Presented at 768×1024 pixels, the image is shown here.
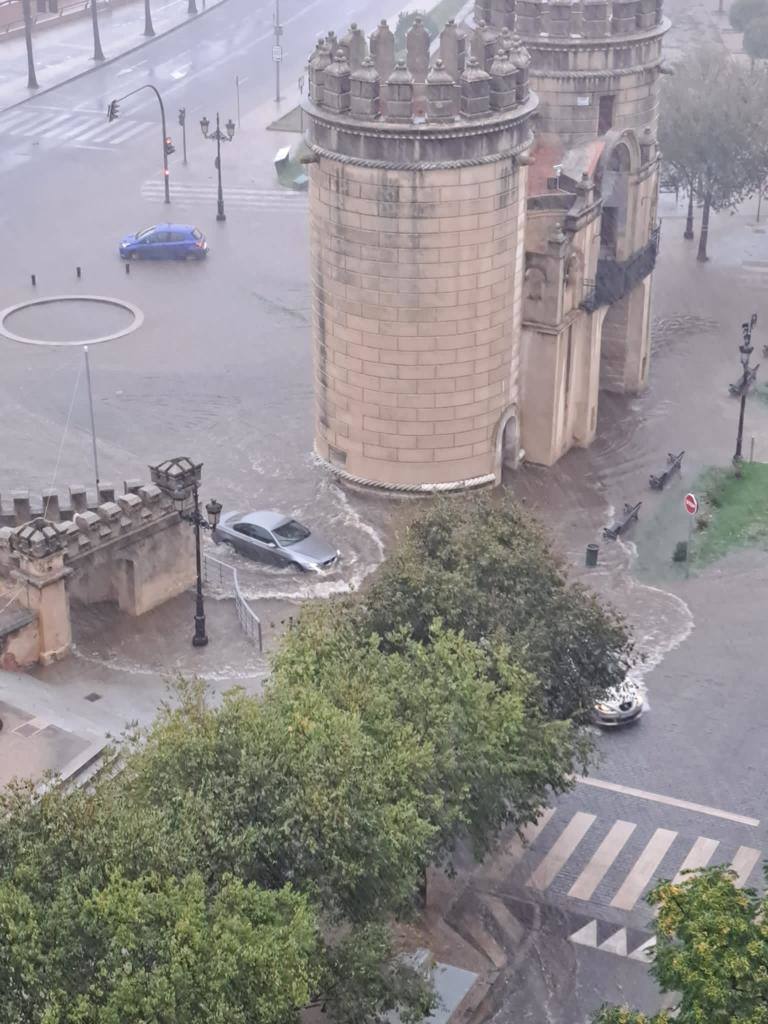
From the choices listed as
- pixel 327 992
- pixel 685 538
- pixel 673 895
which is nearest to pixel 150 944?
pixel 327 992

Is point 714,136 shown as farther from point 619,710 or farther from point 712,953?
point 712,953

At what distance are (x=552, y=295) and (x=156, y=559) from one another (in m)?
15.3

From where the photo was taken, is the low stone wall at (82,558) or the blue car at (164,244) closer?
the low stone wall at (82,558)

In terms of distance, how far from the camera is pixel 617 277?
55375mm

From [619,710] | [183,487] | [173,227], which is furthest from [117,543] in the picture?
[173,227]

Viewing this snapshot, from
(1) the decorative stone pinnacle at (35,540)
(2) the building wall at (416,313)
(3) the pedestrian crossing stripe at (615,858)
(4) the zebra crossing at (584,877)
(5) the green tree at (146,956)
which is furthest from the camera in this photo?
(2) the building wall at (416,313)

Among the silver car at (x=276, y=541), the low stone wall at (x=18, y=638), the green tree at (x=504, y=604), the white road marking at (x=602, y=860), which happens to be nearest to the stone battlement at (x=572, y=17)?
the silver car at (x=276, y=541)

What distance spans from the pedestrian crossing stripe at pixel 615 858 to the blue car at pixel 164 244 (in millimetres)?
40624

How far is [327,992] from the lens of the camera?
26.9 meters

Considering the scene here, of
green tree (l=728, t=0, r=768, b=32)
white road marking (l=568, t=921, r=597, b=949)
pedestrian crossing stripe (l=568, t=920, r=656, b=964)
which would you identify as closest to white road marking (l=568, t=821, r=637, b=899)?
white road marking (l=568, t=921, r=597, b=949)

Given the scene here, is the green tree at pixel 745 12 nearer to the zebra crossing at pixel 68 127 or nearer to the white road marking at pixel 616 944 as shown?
the zebra crossing at pixel 68 127

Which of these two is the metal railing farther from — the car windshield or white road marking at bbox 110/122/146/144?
white road marking at bbox 110/122/146/144

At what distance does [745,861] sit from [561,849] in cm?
382

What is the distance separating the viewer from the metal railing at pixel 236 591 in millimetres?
43031
